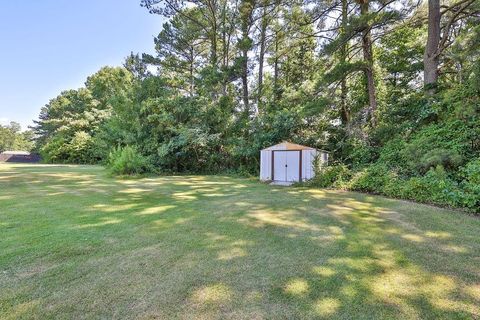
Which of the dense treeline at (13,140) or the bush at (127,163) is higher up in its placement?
the dense treeline at (13,140)

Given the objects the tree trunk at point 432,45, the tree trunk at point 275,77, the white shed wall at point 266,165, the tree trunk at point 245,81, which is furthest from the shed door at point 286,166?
the tree trunk at point 245,81

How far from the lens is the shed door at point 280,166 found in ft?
31.4

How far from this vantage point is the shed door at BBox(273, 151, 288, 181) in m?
9.57

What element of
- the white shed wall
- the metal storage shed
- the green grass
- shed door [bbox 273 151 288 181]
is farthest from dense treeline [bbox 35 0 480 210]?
the green grass

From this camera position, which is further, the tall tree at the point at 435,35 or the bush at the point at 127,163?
the bush at the point at 127,163

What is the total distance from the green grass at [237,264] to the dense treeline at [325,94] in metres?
2.78

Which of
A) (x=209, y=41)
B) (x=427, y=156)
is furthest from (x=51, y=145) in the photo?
(x=427, y=156)

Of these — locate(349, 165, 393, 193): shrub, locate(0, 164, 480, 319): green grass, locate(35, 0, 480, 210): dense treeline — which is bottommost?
locate(0, 164, 480, 319): green grass

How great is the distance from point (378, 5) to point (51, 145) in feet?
90.8

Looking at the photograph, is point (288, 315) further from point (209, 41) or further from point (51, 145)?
point (51, 145)

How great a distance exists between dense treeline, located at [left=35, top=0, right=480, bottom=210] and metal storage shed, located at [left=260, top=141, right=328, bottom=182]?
27.6 inches

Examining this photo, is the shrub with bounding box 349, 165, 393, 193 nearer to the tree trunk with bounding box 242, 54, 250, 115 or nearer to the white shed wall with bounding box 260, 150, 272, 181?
Answer: the white shed wall with bounding box 260, 150, 272, 181

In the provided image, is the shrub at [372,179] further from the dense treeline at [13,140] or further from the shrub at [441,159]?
the dense treeline at [13,140]

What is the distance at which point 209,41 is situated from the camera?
58.2ft
